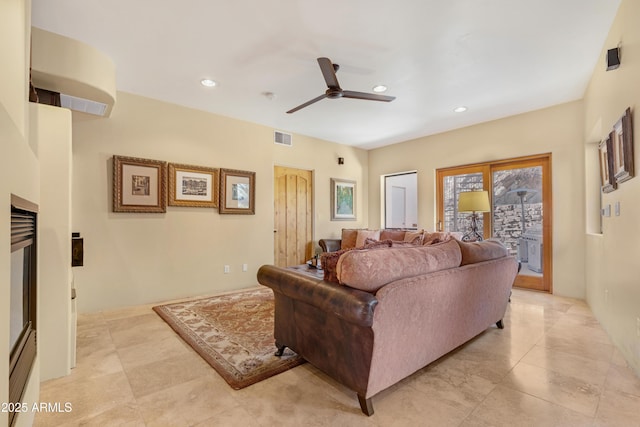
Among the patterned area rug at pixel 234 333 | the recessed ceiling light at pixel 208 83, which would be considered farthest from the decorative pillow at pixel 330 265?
the recessed ceiling light at pixel 208 83

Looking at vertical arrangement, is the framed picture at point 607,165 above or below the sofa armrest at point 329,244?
above

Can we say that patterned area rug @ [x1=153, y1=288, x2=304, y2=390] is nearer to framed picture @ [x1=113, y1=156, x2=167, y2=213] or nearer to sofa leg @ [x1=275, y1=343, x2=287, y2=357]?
sofa leg @ [x1=275, y1=343, x2=287, y2=357]

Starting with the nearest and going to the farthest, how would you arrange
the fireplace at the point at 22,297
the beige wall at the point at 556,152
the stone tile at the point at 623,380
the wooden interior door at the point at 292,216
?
the fireplace at the point at 22,297 → the stone tile at the point at 623,380 → the beige wall at the point at 556,152 → the wooden interior door at the point at 292,216

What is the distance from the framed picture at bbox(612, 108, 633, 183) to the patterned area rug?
2731mm

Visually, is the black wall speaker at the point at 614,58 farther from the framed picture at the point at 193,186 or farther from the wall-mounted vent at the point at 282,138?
the framed picture at the point at 193,186

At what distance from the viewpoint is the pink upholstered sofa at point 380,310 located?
1624mm

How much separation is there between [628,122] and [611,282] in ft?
4.61

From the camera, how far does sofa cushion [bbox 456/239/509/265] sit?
2372 mm

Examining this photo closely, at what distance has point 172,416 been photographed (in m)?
1.66

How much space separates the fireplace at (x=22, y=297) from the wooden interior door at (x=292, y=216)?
3721mm

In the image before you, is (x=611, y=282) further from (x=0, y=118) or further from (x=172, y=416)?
(x=0, y=118)

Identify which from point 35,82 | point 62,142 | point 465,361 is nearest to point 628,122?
point 465,361

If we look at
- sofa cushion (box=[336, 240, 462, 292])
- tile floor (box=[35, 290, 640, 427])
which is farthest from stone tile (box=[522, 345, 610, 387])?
sofa cushion (box=[336, 240, 462, 292])

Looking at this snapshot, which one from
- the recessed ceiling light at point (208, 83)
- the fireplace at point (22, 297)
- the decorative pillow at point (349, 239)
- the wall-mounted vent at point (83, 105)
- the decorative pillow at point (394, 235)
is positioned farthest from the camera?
the decorative pillow at point (349, 239)
